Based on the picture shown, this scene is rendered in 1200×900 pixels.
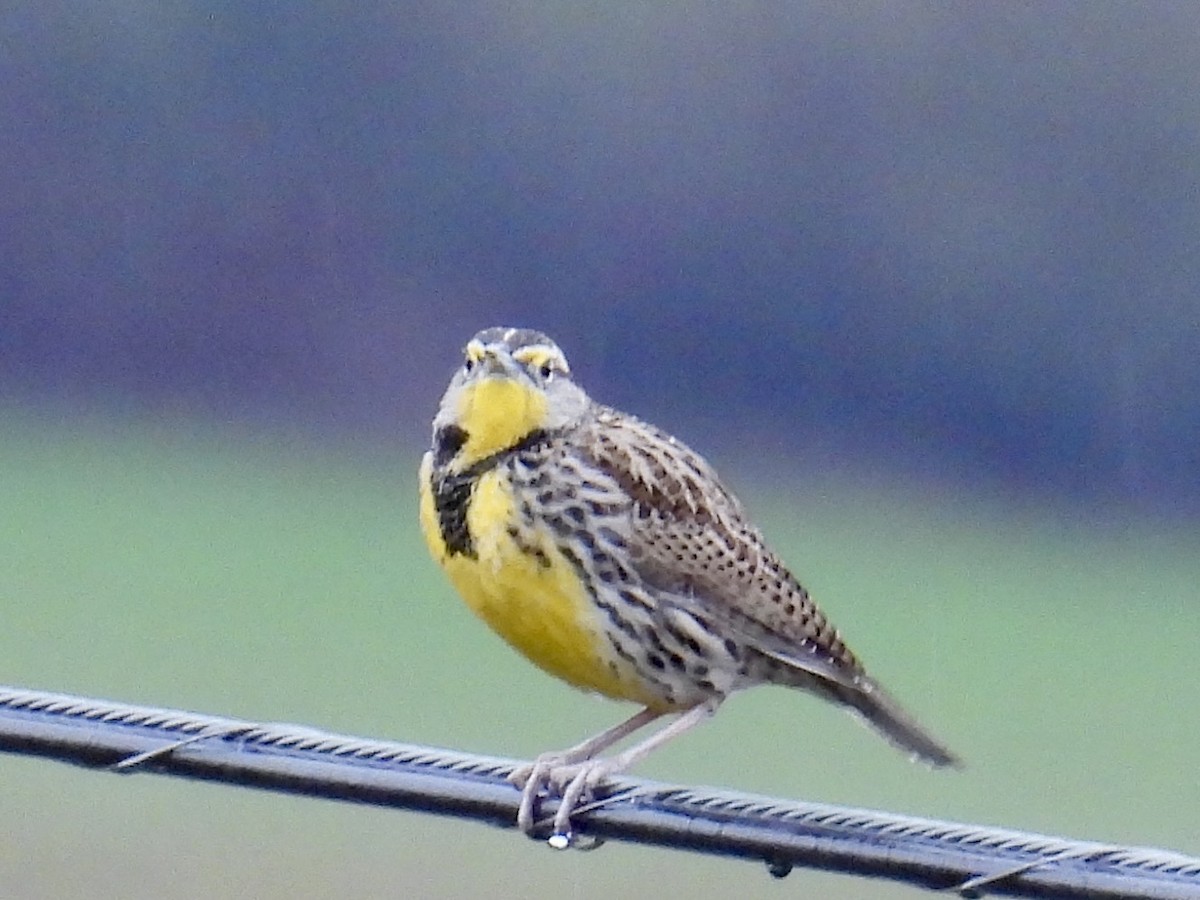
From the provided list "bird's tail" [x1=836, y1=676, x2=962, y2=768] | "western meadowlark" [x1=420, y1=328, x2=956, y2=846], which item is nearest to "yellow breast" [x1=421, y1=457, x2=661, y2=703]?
"western meadowlark" [x1=420, y1=328, x2=956, y2=846]

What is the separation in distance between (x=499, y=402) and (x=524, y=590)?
1.19ft

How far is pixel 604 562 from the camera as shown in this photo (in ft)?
12.7

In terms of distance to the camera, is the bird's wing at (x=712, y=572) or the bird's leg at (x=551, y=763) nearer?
the bird's leg at (x=551, y=763)

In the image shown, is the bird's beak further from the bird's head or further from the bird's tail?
the bird's tail

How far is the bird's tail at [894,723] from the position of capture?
397cm

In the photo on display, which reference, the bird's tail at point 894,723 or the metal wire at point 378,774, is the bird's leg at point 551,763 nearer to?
the metal wire at point 378,774

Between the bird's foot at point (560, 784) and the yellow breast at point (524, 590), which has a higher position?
the yellow breast at point (524, 590)

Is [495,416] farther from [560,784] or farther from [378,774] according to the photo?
[378,774]

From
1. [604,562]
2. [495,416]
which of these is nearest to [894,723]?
[604,562]

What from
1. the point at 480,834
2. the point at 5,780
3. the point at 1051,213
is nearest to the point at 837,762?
the point at 480,834

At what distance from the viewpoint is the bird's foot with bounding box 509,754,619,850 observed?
3.42 metres

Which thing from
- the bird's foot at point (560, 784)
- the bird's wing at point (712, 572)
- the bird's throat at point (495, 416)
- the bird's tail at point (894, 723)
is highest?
the bird's throat at point (495, 416)

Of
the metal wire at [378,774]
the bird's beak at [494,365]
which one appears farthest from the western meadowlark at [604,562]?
the metal wire at [378,774]

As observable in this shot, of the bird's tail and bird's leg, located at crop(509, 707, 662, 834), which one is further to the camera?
the bird's tail
